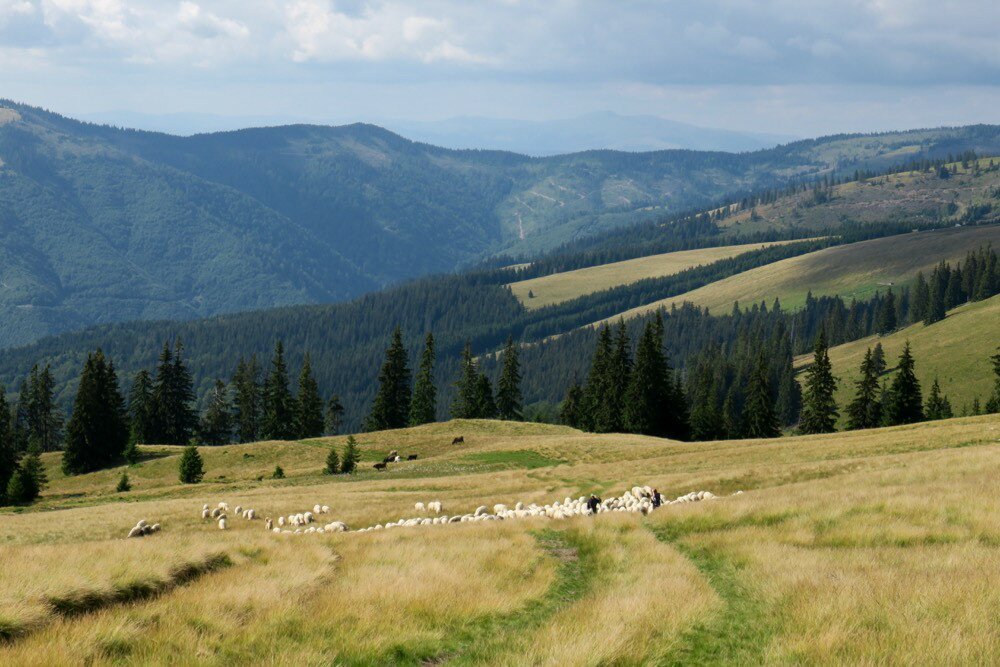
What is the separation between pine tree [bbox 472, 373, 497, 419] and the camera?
112106 mm

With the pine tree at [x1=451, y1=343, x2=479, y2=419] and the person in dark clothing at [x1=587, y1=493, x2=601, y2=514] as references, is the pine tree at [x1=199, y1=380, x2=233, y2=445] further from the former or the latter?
the person in dark clothing at [x1=587, y1=493, x2=601, y2=514]

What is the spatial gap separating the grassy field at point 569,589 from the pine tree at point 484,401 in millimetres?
83873

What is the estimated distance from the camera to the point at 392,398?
4321 inches

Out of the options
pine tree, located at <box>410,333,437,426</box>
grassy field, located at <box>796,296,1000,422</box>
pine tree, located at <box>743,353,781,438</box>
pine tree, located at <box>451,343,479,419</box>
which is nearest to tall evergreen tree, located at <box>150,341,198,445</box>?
Answer: pine tree, located at <box>410,333,437,426</box>

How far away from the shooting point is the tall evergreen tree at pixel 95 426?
291ft

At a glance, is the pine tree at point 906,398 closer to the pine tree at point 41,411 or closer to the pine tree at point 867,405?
the pine tree at point 867,405

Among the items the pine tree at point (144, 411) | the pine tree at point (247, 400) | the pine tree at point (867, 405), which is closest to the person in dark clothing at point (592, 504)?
the pine tree at point (867, 405)

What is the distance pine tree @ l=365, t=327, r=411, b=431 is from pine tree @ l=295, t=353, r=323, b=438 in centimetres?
721

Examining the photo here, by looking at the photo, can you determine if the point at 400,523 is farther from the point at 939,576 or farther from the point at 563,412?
the point at 563,412

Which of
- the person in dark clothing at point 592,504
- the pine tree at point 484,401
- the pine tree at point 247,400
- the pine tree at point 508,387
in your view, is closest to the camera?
the person in dark clothing at point 592,504

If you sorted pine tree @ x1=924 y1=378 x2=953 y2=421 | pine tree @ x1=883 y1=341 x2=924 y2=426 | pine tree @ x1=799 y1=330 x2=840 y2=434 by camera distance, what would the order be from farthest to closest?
pine tree @ x1=924 y1=378 x2=953 y2=421, pine tree @ x1=799 y1=330 x2=840 y2=434, pine tree @ x1=883 y1=341 x2=924 y2=426

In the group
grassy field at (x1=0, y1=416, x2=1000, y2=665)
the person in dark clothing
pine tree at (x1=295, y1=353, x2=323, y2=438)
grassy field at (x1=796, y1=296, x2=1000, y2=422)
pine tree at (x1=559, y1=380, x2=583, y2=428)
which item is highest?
grassy field at (x1=0, y1=416, x2=1000, y2=665)

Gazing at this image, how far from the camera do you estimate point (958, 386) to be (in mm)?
145000

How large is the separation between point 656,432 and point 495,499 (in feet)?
204
